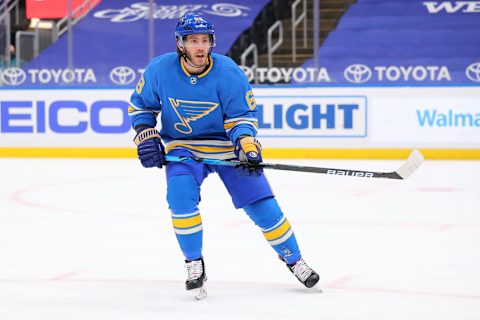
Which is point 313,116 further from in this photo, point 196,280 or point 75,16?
point 196,280

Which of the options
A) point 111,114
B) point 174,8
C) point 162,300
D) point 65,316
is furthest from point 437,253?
point 174,8

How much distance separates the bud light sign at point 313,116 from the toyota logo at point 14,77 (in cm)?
245

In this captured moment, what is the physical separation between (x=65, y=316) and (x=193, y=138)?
32.7 inches

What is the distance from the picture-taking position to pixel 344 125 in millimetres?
10594

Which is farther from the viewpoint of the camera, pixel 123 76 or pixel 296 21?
pixel 296 21

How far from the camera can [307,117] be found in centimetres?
1066

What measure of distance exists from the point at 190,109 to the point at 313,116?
22.8 ft

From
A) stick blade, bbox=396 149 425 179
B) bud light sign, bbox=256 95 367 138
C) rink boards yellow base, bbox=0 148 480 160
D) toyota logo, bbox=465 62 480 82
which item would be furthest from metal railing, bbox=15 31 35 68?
stick blade, bbox=396 149 425 179

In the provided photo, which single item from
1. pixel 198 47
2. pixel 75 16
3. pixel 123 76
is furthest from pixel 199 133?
pixel 75 16

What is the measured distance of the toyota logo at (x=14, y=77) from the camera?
1105cm

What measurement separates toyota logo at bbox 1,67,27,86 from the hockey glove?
7702 mm

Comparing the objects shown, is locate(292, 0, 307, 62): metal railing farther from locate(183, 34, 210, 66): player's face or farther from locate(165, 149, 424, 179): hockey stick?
locate(183, 34, 210, 66): player's face

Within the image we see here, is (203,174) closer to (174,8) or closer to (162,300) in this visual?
(162,300)

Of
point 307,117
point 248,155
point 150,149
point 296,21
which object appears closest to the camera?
point 248,155
